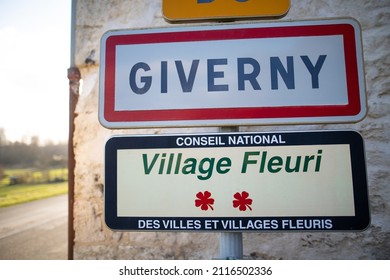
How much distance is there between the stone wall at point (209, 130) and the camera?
161 cm

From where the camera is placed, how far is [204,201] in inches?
33.3

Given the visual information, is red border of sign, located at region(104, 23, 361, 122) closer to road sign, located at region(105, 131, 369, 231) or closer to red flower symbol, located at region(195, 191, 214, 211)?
road sign, located at region(105, 131, 369, 231)

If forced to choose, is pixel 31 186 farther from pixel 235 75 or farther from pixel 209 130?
pixel 235 75

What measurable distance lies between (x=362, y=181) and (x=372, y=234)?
110 centimetres

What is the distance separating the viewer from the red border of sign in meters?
0.84

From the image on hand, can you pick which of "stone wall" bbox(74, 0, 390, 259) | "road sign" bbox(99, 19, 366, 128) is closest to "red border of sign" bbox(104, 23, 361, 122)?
"road sign" bbox(99, 19, 366, 128)

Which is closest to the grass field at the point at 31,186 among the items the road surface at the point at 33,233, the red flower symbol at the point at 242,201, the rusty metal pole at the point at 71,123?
the road surface at the point at 33,233

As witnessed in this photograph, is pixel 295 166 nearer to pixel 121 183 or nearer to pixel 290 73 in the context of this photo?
pixel 290 73

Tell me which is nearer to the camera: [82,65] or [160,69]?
[160,69]

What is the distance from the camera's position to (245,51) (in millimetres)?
890

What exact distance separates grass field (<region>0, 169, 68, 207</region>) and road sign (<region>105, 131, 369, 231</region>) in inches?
372

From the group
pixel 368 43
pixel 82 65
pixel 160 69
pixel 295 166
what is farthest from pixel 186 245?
pixel 368 43

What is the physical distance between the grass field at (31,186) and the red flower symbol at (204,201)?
9616 millimetres

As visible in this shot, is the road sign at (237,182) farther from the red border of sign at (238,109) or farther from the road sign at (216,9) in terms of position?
the road sign at (216,9)
